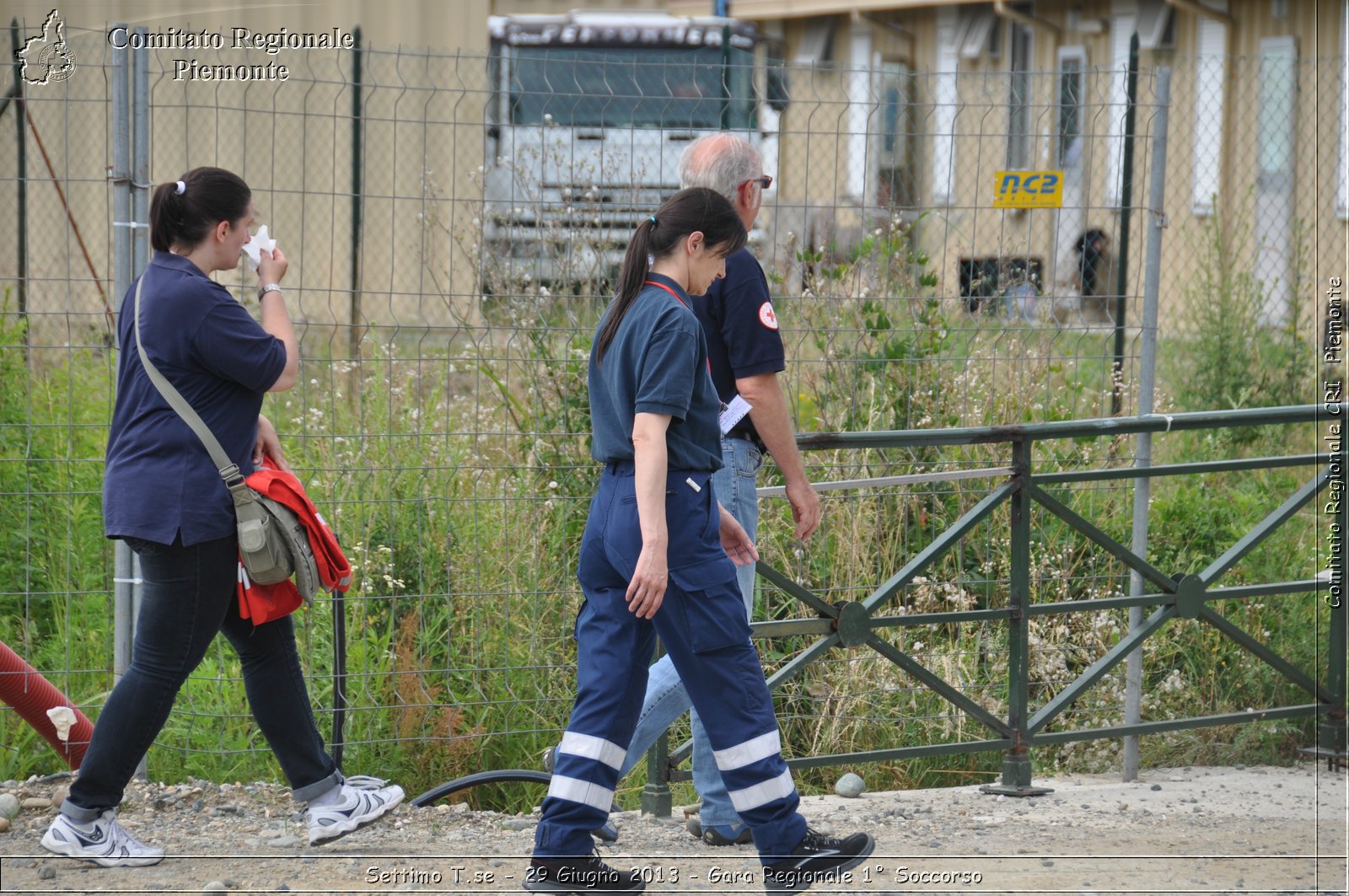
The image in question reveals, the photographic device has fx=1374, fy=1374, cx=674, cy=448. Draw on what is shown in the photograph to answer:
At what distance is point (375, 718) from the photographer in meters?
4.70

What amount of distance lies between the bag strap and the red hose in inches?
46.6

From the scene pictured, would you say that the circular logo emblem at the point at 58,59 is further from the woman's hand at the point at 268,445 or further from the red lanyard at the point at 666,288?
the red lanyard at the point at 666,288

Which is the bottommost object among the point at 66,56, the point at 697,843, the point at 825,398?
the point at 697,843

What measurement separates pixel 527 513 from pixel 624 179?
1618 mm

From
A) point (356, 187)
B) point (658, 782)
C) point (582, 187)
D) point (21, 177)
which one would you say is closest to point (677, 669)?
point (658, 782)

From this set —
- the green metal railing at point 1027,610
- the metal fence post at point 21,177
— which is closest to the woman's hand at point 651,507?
the green metal railing at point 1027,610

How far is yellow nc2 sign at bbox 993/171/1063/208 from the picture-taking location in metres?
5.18

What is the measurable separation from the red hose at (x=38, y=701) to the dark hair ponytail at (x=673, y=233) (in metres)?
2.16

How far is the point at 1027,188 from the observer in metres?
5.21

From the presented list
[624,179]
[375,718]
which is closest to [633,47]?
[624,179]

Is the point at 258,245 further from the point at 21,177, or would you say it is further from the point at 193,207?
the point at 21,177

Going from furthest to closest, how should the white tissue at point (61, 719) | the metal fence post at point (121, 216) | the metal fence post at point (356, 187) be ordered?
1. the metal fence post at point (356, 187)
2. the white tissue at point (61, 719)
3. the metal fence post at point (121, 216)

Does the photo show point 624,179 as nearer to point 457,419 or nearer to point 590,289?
point 590,289

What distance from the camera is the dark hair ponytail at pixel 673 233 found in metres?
3.37
